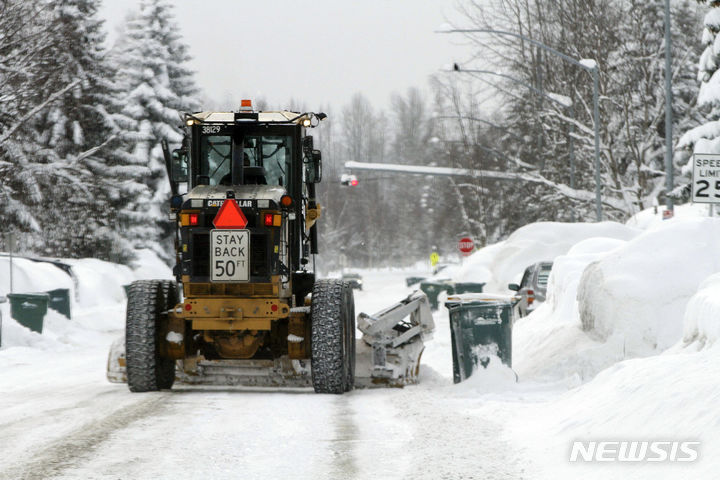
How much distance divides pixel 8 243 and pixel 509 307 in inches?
736

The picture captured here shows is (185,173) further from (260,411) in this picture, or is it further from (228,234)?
(260,411)

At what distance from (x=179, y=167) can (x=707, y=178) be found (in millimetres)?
8056

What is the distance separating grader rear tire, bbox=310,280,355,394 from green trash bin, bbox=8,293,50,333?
12.2m

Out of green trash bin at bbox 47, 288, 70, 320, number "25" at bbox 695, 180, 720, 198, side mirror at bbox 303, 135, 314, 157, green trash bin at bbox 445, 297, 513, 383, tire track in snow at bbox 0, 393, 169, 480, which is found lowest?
green trash bin at bbox 47, 288, 70, 320

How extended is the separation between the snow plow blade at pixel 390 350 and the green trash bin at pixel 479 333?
2.28ft

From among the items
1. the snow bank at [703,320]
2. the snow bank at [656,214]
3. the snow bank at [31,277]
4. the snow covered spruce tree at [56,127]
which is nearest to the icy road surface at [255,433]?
the snow bank at [703,320]

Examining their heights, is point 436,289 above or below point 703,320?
below

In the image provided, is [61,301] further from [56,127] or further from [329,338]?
[56,127]

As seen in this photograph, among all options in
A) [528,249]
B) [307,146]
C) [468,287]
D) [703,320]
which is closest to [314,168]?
[307,146]

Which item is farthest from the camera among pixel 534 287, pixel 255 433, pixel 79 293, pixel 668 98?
pixel 79 293

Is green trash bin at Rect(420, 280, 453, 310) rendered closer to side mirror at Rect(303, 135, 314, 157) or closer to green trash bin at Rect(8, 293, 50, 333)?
green trash bin at Rect(8, 293, 50, 333)

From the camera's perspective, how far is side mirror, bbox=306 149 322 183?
12.2 meters

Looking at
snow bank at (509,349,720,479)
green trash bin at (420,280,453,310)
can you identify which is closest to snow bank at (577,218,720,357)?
snow bank at (509,349,720,479)

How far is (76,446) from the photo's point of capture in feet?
26.2
